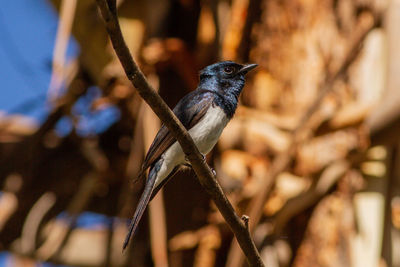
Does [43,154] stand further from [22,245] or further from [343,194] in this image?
[343,194]

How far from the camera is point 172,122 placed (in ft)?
7.38

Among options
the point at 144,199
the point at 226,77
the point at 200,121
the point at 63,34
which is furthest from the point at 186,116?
the point at 63,34

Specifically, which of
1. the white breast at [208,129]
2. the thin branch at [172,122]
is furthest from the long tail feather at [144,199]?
the thin branch at [172,122]

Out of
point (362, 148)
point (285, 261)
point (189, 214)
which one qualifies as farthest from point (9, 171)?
point (362, 148)

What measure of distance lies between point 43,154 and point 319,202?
86.6 inches

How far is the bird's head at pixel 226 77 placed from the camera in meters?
3.74

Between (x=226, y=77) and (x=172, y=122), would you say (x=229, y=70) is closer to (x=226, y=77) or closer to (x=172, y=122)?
(x=226, y=77)

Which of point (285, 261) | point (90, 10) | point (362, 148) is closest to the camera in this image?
point (362, 148)

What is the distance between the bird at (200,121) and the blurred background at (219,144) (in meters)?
0.70

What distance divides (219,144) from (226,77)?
1136mm

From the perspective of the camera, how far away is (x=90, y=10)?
5188 millimetres

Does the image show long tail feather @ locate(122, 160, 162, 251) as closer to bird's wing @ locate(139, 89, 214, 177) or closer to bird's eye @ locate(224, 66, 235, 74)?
bird's wing @ locate(139, 89, 214, 177)

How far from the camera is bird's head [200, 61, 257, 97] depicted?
3.74 metres

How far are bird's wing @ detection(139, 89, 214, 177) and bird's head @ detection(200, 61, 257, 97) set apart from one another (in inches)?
Answer: 4.0
